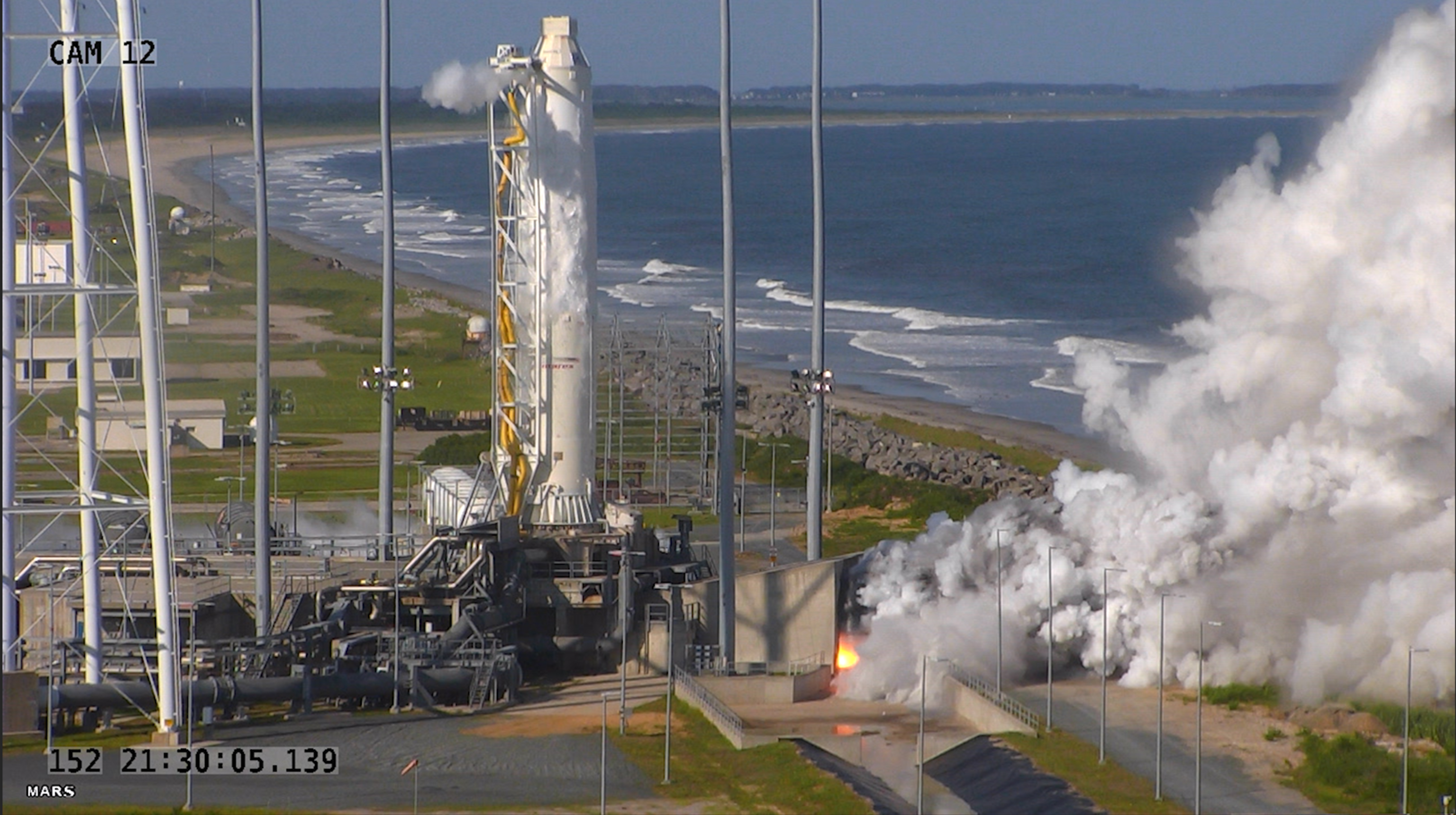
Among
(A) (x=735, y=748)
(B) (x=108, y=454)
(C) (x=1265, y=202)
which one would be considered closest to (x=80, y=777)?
(A) (x=735, y=748)

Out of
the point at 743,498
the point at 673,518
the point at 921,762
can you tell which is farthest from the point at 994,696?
the point at 673,518

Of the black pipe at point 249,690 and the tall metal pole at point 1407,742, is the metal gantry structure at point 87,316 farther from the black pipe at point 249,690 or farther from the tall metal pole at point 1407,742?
the tall metal pole at point 1407,742

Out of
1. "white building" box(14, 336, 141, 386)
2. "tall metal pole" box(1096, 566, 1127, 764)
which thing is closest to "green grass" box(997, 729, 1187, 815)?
"tall metal pole" box(1096, 566, 1127, 764)

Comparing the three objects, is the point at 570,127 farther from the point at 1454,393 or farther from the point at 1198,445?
the point at 1454,393

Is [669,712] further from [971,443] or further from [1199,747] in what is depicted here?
[971,443]

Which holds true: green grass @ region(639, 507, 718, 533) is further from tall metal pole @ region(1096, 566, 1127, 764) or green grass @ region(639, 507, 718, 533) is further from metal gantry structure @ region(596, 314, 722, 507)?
tall metal pole @ region(1096, 566, 1127, 764)

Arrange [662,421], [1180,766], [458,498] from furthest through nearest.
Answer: [662,421] → [458,498] → [1180,766]

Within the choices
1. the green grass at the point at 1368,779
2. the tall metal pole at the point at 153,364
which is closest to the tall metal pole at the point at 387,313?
the tall metal pole at the point at 153,364
